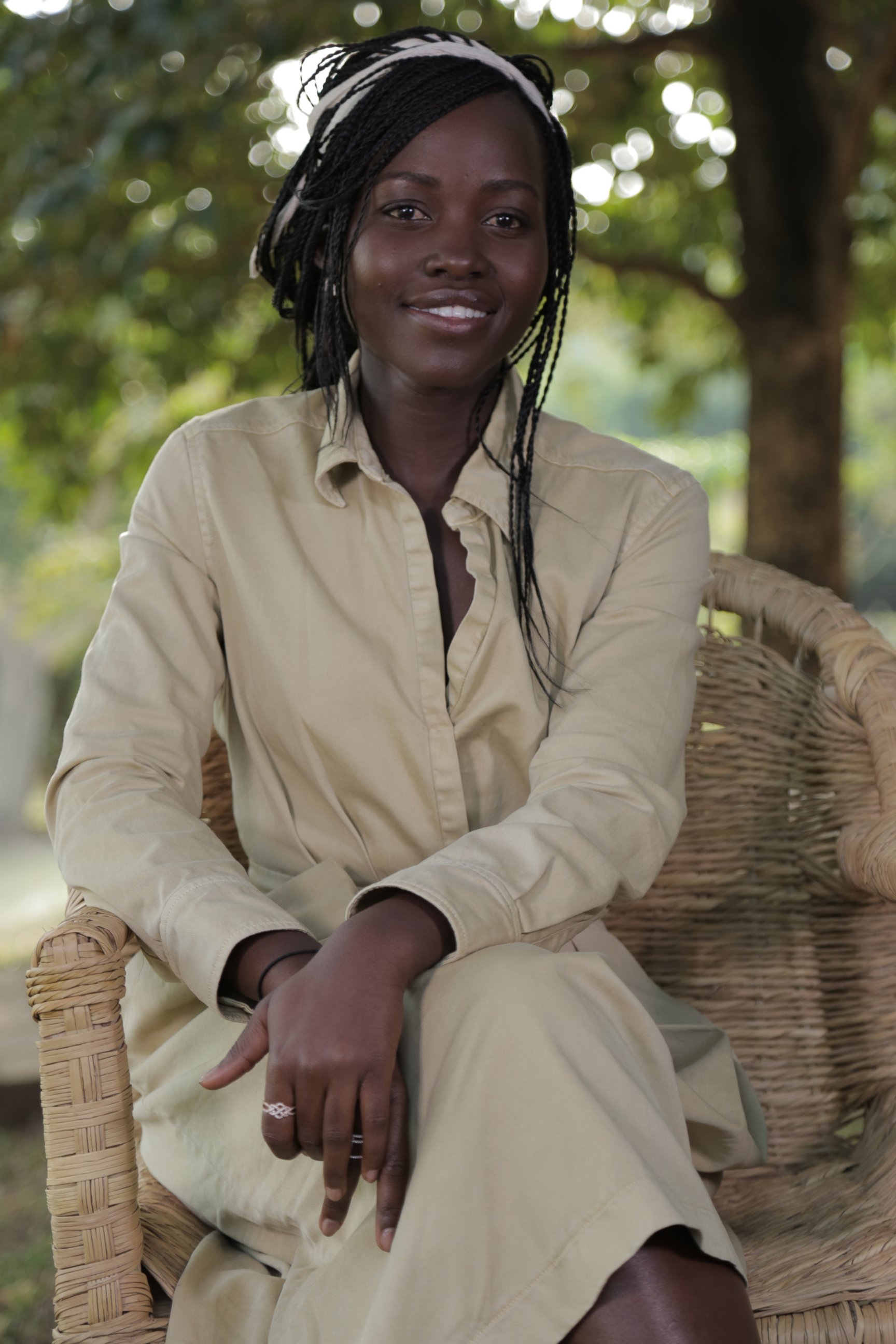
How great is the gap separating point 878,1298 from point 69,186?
8.23 feet

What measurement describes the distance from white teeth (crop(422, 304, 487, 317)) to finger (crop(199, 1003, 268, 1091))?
3.02 ft

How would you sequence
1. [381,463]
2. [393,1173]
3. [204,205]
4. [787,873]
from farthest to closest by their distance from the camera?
[204,205] → [787,873] → [381,463] → [393,1173]

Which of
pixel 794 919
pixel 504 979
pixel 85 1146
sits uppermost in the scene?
pixel 504 979

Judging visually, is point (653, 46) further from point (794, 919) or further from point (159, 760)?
point (159, 760)

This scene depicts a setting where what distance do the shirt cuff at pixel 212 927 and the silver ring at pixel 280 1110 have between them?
0.19 metres

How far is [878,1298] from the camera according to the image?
5.33 ft

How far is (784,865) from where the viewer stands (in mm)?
2322

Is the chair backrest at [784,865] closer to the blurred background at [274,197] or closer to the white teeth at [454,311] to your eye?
the white teeth at [454,311]

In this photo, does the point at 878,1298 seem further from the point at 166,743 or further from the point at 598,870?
the point at 166,743

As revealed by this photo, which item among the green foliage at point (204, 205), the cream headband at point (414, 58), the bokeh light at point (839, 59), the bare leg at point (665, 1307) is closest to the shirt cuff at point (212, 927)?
the bare leg at point (665, 1307)

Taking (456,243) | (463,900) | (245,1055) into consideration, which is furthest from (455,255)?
(245,1055)

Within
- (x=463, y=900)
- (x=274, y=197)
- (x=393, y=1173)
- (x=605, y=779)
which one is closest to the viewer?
(x=393, y=1173)

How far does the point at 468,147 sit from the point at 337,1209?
130cm

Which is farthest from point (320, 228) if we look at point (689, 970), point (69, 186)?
point (689, 970)
